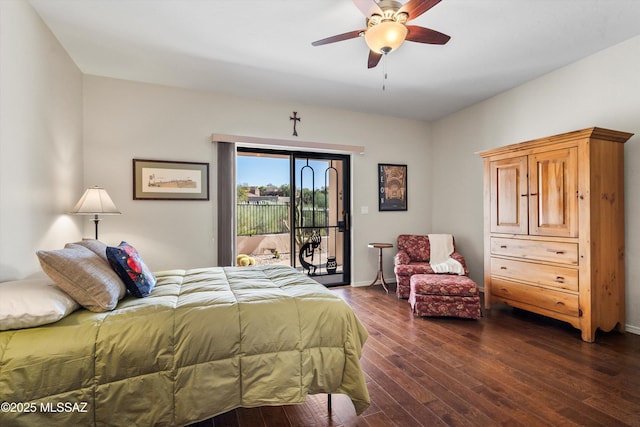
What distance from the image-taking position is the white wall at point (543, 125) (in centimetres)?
295

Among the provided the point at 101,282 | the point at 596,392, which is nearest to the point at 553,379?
the point at 596,392

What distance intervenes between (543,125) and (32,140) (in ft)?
16.6

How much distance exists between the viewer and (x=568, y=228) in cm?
290

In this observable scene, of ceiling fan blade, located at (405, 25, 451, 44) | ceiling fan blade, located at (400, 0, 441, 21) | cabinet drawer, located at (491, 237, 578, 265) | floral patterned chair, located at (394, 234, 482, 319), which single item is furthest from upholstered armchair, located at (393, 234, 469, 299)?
ceiling fan blade, located at (400, 0, 441, 21)

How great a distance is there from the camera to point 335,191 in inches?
194

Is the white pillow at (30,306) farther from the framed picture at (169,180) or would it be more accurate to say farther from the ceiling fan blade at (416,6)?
the ceiling fan blade at (416,6)

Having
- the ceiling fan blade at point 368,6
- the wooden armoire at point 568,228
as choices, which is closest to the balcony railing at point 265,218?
the wooden armoire at point 568,228

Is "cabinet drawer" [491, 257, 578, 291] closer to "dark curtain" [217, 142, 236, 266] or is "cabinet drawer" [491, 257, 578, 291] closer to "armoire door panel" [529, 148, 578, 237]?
"armoire door panel" [529, 148, 578, 237]

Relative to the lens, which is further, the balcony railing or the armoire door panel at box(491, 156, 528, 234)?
the balcony railing

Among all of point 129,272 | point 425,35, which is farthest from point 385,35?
point 129,272

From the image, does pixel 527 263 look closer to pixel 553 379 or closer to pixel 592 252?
pixel 592 252

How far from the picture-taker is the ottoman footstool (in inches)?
131

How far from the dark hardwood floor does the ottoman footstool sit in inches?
4.8

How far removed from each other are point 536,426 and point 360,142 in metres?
4.03
